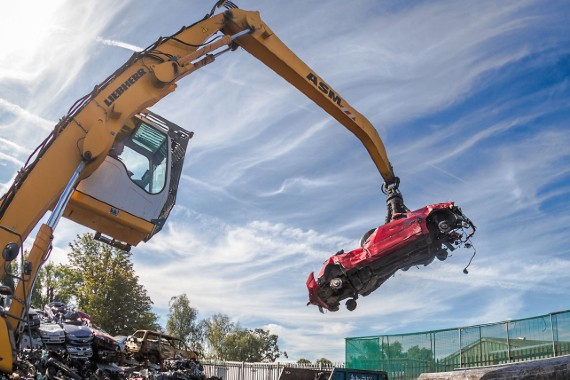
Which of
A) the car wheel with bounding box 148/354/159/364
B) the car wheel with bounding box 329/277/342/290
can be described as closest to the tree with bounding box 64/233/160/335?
the car wheel with bounding box 148/354/159/364

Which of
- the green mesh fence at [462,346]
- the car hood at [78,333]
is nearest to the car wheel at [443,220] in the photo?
the green mesh fence at [462,346]

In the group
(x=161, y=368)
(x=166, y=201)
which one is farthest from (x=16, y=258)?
(x=161, y=368)

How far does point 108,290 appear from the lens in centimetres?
3203

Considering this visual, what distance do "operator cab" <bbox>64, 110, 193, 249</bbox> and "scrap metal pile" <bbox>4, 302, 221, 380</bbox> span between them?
178cm

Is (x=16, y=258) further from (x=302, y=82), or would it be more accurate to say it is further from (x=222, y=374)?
(x=222, y=374)

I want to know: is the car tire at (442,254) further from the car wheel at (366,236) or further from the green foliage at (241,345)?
the green foliage at (241,345)

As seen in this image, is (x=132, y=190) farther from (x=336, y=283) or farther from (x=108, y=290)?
(x=108, y=290)

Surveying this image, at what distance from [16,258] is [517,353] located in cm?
1230

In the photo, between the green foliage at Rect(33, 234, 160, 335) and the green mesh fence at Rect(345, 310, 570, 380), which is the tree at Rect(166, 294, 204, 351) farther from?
the green mesh fence at Rect(345, 310, 570, 380)

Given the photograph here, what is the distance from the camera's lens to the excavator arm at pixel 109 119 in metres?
6.38

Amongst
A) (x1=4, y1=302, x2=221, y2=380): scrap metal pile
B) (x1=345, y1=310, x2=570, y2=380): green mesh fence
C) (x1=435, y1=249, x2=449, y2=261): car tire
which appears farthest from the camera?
(x1=345, y1=310, x2=570, y2=380): green mesh fence

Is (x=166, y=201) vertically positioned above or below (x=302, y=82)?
below

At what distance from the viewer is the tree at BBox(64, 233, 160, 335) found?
31.1 metres

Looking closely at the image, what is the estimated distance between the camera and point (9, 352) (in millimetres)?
5570
